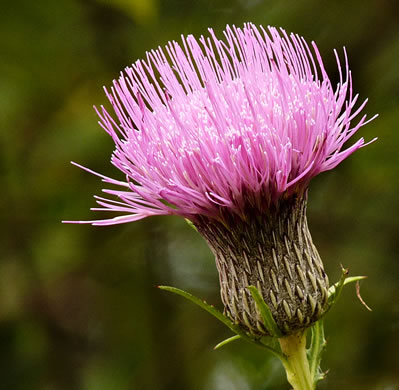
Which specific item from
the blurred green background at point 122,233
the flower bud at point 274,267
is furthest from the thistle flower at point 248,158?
the blurred green background at point 122,233

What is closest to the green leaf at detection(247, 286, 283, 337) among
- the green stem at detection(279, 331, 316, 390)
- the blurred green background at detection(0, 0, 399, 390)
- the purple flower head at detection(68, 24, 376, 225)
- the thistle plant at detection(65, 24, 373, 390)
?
the thistle plant at detection(65, 24, 373, 390)

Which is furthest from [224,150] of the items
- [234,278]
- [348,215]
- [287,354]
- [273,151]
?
[348,215]

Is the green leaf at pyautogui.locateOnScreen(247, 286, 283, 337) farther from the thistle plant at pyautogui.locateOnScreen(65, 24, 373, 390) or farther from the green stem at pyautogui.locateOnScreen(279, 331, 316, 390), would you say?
the green stem at pyautogui.locateOnScreen(279, 331, 316, 390)

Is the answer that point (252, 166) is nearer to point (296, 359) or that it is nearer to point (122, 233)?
point (296, 359)

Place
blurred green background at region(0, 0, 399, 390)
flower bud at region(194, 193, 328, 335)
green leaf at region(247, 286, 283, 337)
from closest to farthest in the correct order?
green leaf at region(247, 286, 283, 337)
flower bud at region(194, 193, 328, 335)
blurred green background at region(0, 0, 399, 390)

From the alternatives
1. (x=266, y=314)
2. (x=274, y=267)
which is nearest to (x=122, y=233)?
(x=274, y=267)
